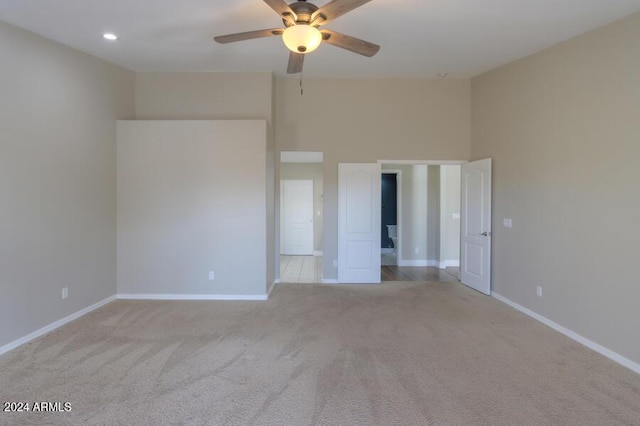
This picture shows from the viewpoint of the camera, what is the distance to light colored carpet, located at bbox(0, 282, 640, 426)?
223 centimetres

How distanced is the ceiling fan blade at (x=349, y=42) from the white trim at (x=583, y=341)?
345 cm

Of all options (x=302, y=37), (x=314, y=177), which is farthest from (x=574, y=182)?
(x=314, y=177)

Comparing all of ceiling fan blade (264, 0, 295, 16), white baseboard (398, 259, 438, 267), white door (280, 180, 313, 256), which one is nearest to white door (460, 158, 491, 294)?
white baseboard (398, 259, 438, 267)

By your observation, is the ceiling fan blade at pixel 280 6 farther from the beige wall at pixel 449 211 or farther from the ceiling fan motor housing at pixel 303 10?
the beige wall at pixel 449 211

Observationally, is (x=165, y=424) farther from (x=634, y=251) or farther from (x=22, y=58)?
(x=634, y=251)

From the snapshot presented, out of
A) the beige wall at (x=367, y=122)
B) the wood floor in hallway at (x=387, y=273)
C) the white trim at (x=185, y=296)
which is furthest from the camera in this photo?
the wood floor in hallway at (x=387, y=273)

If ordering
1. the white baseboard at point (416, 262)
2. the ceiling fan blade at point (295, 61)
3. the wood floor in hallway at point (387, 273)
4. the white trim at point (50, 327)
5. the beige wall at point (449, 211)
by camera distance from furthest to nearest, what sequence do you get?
the white baseboard at point (416, 262)
the beige wall at point (449, 211)
the wood floor in hallway at point (387, 273)
the white trim at point (50, 327)
the ceiling fan blade at point (295, 61)

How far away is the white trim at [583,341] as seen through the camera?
2.89 meters

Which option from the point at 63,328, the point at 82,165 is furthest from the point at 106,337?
the point at 82,165

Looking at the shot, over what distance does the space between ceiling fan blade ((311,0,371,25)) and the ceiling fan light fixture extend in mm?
107

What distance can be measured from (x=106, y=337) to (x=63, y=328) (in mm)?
650

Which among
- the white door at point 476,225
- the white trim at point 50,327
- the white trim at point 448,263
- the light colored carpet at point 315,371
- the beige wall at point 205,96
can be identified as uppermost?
the beige wall at point 205,96

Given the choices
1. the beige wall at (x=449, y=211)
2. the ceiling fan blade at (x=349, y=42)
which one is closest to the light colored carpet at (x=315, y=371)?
the ceiling fan blade at (x=349, y=42)

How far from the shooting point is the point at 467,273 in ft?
17.8
